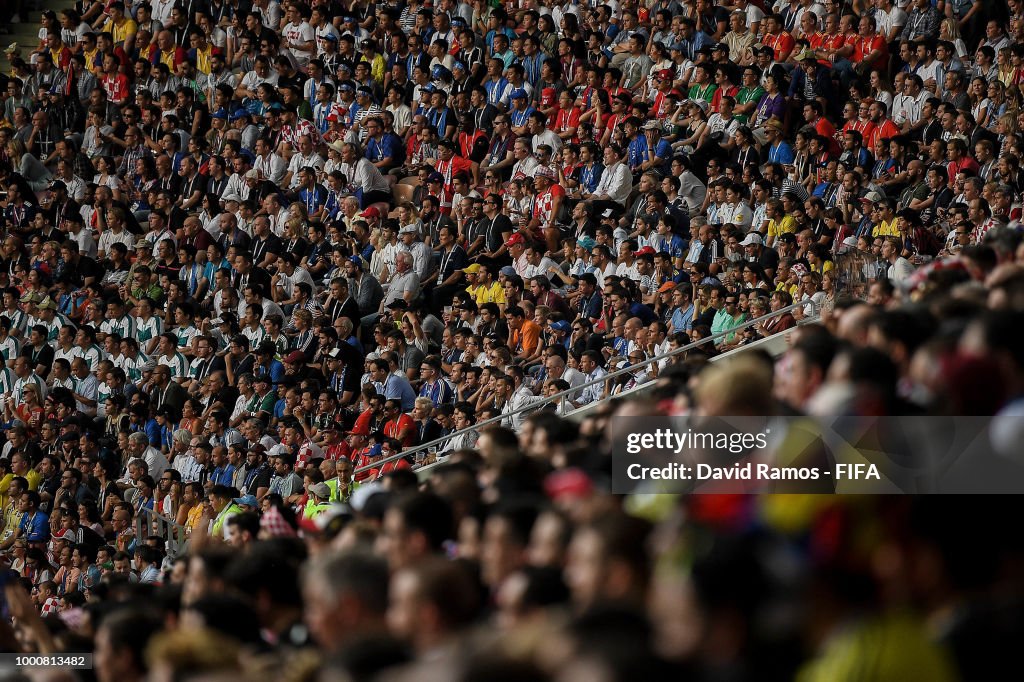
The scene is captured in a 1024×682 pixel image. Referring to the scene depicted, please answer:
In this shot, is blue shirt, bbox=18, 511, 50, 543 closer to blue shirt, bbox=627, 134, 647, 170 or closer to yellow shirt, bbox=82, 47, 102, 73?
blue shirt, bbox=627, 134, 647, 170

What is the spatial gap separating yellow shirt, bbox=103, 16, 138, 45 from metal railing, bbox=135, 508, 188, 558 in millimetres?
7831

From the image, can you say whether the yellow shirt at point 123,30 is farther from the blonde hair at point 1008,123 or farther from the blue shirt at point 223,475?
the blonde hair at point 1008,123

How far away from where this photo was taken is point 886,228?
38.8 feet

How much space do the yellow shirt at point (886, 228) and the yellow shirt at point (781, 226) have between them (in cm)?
69

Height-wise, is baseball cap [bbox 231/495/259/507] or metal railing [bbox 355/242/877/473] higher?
metal railing [bbox 355/242/877/473]

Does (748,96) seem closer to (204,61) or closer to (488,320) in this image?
(488,320)

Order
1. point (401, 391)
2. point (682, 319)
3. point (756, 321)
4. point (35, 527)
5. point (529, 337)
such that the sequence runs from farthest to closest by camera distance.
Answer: point (35, 527)
point (401, 391)
point (529, 337)
point (682, 319)
point (756, 321)

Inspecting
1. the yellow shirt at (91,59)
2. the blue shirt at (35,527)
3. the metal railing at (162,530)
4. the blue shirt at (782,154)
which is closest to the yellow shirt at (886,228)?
the blue shirt at (782,154)

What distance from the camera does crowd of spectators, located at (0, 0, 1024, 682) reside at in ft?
12.5

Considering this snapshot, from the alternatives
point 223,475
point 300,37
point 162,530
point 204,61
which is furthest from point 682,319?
point 204,61

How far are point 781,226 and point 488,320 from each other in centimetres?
251

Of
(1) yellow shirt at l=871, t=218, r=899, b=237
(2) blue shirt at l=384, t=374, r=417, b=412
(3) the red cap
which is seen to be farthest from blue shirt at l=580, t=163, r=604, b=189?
(3) the red cap

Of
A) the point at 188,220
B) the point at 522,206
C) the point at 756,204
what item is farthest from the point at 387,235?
the point at 756,204

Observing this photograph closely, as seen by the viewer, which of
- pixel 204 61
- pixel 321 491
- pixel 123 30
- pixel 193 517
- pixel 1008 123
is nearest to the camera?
pixel 321 491
